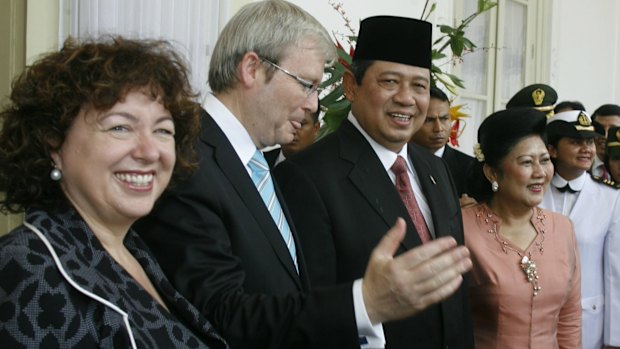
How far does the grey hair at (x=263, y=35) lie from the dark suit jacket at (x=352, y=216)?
1.37 ft

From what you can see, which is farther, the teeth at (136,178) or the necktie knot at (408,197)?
the necktie knot at (408,197)

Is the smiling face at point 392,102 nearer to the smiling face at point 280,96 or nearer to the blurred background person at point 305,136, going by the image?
the smiling face at point 280,96

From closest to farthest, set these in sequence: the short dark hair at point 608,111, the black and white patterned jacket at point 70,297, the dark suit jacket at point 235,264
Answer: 1. the black and white patterned jacket at point 70,297
2. the dark suit jacket at point 235,264
3. the short dark hair at point 608,111

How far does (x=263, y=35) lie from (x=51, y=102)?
0.60m

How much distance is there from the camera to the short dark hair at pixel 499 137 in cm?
269

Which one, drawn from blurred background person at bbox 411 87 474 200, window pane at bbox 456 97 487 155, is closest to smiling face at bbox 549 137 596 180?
blurred background person at bbox 411 87 474 200

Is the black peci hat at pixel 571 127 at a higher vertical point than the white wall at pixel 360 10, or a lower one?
lower

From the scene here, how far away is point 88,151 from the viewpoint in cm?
141

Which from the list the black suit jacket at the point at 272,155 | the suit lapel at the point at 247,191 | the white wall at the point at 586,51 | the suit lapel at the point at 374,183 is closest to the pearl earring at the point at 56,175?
the suit lapel at the point at 247,191

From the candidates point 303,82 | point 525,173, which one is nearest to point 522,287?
point 525,173

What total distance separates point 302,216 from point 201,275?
1.81 feet

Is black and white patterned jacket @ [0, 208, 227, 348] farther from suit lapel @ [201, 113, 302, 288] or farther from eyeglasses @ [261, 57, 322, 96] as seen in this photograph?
eyeglasses @ [261, 57, 322, 96]

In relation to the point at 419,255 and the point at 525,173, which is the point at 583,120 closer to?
the point at 525,173

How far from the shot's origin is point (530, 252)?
261cm
